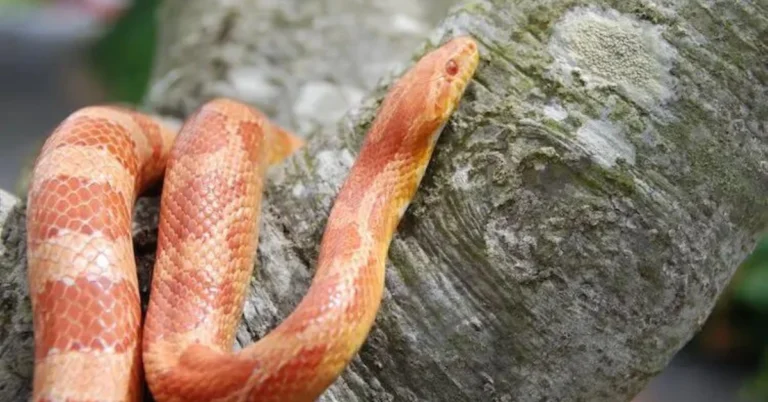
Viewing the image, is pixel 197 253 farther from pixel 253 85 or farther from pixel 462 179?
pixel 253 85

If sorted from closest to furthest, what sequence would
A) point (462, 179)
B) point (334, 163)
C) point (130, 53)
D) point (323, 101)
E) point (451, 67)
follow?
point (462, 179) → point (451, 67) → point (334, 163) → point (323, 101) → point (130, 53)

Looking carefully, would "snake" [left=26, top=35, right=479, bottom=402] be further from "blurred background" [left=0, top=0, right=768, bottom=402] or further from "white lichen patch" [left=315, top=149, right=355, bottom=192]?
"blurred background" [left=0, top=0, right=768, bottom=402]

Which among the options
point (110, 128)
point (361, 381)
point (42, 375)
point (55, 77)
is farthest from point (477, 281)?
point (55, 77)

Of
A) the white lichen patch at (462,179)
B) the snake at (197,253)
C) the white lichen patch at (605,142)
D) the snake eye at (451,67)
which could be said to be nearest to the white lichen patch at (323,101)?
the snake at (197,253)

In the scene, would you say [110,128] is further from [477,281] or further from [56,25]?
[56,25]

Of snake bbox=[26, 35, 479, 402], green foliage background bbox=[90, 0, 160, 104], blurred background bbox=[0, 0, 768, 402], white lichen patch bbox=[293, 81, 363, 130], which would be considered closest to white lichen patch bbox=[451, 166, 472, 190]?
snake bbox=[26, 35, 479, 402]

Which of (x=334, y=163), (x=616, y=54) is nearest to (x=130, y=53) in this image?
(x=334, y=163)

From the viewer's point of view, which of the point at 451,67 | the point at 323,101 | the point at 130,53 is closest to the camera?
the point at 451,67

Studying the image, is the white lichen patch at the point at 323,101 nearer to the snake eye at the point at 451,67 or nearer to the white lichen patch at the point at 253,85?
the white lichen patch at the point at 253,85
